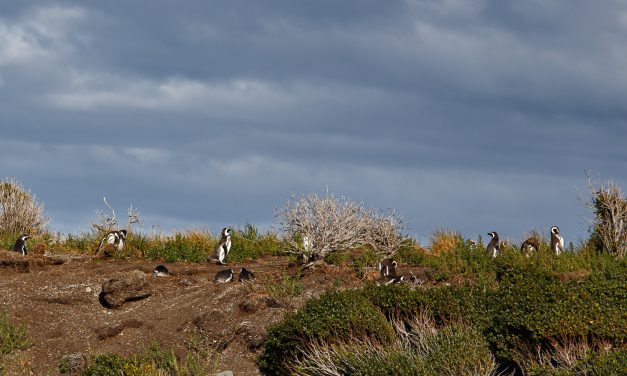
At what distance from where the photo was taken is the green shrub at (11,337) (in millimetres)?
16281

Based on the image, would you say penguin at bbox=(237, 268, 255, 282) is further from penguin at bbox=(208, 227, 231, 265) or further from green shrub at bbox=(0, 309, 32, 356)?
green shrub at bbox=(0, 309, 32, 356)

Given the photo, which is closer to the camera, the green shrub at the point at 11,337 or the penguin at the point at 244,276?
the green shrub at the point at 11,337

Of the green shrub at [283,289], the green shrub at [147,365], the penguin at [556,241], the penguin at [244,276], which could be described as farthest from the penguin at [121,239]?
the penguin at [556,241]

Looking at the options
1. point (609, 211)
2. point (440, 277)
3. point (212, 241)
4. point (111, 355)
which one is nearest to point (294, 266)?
point (440, 277)

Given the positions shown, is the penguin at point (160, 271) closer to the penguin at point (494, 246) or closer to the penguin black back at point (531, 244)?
the penguin at point (494, 246)

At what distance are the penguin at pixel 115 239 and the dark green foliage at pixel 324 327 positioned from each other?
1194 cm

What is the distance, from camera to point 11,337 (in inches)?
654

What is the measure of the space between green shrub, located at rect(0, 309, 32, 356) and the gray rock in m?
2.08

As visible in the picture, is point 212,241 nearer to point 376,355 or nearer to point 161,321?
point 161,321

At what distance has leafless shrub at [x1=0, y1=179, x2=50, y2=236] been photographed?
116ft

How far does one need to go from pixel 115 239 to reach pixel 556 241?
42.4ft

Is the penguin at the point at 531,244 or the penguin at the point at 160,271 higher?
the penguin at the point at 531,244

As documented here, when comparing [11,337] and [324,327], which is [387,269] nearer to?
[324,327]

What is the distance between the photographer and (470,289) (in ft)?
47.1
